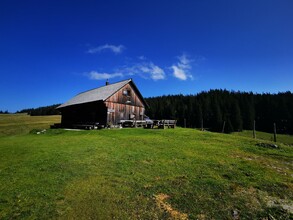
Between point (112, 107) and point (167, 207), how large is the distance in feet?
91.6

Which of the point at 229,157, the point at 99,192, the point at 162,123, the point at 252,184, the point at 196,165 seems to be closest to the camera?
the point at 99,192

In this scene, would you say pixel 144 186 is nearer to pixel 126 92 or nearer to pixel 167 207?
pixel 167 207

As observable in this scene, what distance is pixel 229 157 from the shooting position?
49.4ft

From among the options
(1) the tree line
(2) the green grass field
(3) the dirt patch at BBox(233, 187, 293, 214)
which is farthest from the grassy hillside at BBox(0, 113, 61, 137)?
(1) the tree line

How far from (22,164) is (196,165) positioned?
33.3 ft

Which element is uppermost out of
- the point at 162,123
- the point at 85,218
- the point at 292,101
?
A: the point at 292,101

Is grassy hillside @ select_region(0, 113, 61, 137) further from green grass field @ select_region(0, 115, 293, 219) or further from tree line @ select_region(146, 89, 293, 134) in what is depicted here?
tree line @ select_region(146, 89, 293, 134)

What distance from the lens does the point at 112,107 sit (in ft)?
114

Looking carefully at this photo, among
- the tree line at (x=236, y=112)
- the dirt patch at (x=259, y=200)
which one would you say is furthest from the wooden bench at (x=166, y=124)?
the tree line at (x=236, y=112)

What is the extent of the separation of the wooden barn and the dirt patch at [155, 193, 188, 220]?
25.4 meters

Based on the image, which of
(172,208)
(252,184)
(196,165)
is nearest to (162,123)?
(196,165)

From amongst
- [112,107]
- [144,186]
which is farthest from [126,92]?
[144,186]

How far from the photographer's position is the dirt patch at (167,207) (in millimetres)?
7289

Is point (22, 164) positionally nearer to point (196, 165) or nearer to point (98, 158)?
point (98, 158)
